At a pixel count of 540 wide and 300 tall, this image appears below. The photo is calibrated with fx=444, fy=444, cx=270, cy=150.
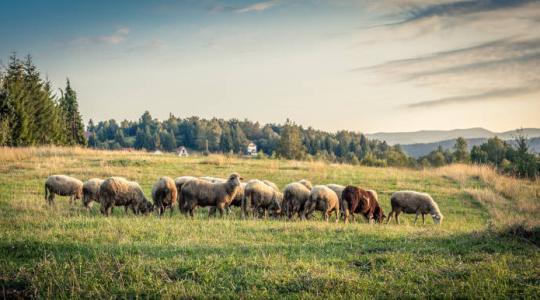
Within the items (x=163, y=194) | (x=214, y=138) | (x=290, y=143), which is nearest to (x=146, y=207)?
(x=163, y=194)

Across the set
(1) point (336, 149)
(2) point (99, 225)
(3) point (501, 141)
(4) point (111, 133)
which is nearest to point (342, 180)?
(2) point (99, 225)

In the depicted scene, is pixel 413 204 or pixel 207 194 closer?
pixel 207 194

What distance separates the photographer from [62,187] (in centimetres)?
1972

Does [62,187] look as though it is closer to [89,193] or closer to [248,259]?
[89,193]

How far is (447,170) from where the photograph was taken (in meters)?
36.3

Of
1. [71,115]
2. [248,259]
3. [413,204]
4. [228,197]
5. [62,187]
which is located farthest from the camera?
[71,115]

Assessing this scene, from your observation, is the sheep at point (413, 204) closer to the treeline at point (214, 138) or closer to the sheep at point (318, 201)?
the sheep at point (318, 201)

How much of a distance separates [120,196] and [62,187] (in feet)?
12.7

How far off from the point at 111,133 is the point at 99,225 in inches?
6605

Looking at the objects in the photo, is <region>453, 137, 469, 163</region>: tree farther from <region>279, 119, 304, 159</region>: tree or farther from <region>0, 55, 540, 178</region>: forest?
<region>279, 119, 304, 159</region>: tree

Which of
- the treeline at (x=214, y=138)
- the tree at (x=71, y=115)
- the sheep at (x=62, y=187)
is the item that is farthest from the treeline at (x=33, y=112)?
the treeline at (x=214, y=138)

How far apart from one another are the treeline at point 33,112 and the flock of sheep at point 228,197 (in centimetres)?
2529

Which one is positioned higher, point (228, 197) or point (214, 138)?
point (214, 138)

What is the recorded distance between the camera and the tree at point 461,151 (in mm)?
90169
